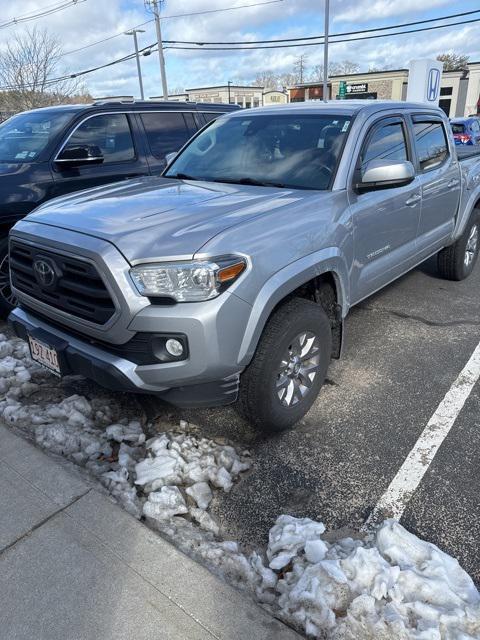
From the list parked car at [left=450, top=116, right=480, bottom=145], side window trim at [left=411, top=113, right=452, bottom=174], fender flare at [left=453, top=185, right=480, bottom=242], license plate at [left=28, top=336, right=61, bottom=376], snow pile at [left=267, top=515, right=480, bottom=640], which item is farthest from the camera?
parked car at [left=450, top=116, right=480, bottom=145]

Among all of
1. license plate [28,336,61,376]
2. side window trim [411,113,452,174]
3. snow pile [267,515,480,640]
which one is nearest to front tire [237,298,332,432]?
snow pile [267,515,480,640]

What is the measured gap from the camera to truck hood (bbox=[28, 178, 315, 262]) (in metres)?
2.40

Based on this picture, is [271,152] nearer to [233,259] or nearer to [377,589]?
[233,259]

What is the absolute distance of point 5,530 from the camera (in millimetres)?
2260

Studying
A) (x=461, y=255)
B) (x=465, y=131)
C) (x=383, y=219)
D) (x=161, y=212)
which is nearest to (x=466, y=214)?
(x=461, y=255)

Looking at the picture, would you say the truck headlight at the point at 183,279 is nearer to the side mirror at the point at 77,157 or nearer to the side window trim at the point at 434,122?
the side window trim at the point at 434,122

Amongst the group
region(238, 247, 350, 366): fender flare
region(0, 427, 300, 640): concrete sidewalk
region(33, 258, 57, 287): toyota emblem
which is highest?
region(33, 258, 57, 287): toyota emblem

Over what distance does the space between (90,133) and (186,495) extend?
4.06 metres

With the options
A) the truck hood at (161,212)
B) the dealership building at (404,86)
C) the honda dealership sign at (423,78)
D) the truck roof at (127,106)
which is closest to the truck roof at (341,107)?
the truck hood at (161,212)

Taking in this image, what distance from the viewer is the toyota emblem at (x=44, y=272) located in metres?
2.68

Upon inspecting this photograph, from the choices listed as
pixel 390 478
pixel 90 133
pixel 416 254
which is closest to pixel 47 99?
pixel 90 133

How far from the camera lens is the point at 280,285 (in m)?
2.57

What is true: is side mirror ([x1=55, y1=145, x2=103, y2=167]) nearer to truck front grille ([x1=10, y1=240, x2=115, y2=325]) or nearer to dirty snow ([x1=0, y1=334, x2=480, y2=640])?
truck front grille ([x1=10, y1=240, x2=115, y2=325])

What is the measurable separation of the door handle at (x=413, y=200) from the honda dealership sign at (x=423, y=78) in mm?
10949
